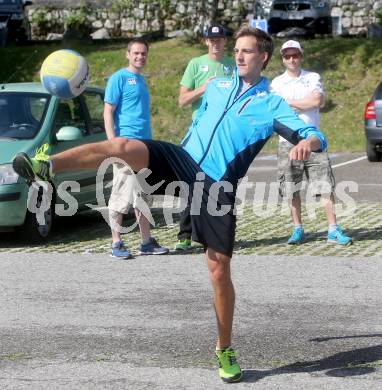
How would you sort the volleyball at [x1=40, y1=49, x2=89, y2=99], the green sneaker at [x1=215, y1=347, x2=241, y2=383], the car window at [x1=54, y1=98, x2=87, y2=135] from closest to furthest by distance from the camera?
1. the green sneaker at [x1=215, y1=347, x2=241, y2=383]
2. the volleyball at [x1=40, y1=49, x2=89, y2=99]
3. the car window at [x1=54, y1=98, x2=87, y2=135]

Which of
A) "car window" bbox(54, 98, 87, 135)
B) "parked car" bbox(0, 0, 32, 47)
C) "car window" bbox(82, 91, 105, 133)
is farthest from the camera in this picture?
"parked car" bbox(0, 0, 32, 47)

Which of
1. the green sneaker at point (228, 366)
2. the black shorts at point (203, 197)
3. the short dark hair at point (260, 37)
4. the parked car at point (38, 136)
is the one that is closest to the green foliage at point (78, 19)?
the parked car at point (38, 136)

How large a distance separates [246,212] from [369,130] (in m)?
6.64

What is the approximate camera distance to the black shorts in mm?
6410

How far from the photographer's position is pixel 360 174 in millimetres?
17859

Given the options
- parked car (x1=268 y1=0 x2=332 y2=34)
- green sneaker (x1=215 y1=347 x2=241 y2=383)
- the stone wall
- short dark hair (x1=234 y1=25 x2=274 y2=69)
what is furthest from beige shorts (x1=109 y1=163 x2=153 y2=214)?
the stone wall

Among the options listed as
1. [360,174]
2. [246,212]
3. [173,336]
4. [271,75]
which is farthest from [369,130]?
[173,336]

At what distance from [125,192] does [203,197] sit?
4070 mm

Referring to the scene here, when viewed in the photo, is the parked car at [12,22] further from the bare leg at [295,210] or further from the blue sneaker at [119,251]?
the blue sneaker at [119,251]

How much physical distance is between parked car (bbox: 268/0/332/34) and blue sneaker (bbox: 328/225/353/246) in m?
23.0

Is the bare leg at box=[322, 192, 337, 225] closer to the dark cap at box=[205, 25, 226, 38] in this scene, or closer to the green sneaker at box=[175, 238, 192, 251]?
the green sneaker at box=[175, 238, 192, 251]

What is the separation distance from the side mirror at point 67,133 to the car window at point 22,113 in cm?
26

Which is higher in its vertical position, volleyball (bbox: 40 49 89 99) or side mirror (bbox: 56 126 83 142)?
volleyball (bbox: 40 49 89 99)

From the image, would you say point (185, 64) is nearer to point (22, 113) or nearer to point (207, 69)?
point (22, 113)
